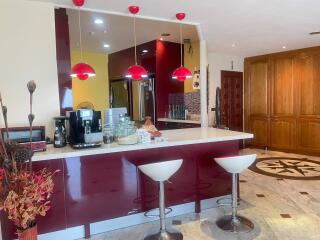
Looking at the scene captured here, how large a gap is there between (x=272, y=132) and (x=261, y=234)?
452 centimetres

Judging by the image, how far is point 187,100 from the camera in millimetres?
6195

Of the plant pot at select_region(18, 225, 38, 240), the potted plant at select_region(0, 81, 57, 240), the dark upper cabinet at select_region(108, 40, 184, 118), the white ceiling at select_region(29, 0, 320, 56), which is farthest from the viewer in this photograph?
the dark upper cabinet at select_region(108, 40, 184, 118)

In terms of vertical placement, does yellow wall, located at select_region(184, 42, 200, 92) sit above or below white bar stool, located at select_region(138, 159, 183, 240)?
above

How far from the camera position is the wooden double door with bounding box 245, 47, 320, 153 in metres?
6.04

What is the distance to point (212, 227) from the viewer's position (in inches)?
116

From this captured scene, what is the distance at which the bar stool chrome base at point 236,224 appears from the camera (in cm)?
284

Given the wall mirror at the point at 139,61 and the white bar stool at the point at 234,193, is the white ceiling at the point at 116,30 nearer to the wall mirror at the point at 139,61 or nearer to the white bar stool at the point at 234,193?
the wall mirror at the point at 139,61

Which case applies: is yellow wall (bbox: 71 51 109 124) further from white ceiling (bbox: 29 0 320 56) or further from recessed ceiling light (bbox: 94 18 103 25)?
white ceiling (bbox: 29 0 320 56)

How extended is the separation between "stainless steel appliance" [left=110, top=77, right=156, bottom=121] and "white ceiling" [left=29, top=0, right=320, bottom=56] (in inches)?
67.8

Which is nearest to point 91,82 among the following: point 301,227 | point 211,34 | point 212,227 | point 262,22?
point 211,34

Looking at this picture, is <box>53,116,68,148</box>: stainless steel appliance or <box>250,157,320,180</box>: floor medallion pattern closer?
<box>53,116,68,148</box>: stainless steel appliance

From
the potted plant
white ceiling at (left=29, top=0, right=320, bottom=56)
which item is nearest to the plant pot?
the potted plant

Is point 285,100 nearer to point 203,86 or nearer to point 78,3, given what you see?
point 203,86

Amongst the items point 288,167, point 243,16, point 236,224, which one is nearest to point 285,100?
point 288,167
